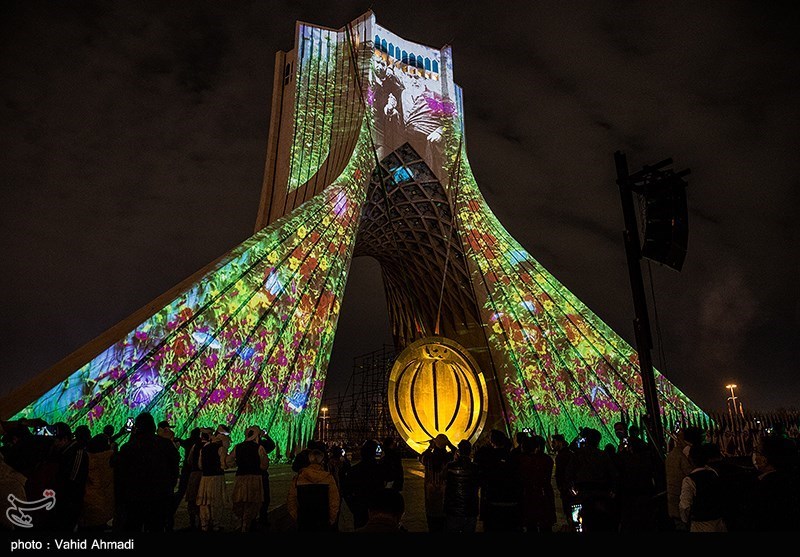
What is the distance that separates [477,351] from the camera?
16219 mm

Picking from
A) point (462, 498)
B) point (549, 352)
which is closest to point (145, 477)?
point (462, 498)

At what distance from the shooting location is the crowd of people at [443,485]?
2.63 metres

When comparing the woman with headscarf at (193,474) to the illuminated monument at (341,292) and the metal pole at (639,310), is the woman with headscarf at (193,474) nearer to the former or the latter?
the illuminated monument at (341,292)

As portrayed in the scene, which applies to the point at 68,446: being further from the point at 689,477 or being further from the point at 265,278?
the point at 265,278

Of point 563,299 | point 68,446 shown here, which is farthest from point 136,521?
point 563,299

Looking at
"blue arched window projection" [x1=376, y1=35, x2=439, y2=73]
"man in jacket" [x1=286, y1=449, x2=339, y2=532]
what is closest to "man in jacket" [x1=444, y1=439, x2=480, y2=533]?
"man in jacket" [x1=286, y1=449, x2=339, y2=532]

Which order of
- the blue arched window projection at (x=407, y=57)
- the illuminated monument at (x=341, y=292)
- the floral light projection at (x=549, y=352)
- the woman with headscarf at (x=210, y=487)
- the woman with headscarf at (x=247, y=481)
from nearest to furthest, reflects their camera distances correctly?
the woman with headscarf at (x=247, y=481) < the woman with headscarf at (x=210, y=487) < the illuminated monument at (x=341, y=292) < the floral light projection at (x=549, y=352) < the blue arched window projection at (x=407, y=57)

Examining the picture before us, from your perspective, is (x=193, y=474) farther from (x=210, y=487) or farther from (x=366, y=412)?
(x=366, y=412)

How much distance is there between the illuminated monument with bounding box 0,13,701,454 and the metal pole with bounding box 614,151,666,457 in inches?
260

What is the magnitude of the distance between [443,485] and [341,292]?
8.26 meters

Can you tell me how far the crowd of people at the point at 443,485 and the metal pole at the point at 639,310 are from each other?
30 centimetres

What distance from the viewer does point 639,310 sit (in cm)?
469

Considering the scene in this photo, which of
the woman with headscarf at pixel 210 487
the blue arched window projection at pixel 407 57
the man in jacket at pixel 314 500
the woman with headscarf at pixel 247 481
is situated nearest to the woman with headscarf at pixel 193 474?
the woman with headscarf at pixel 210 487

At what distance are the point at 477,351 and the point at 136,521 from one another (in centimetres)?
1351
